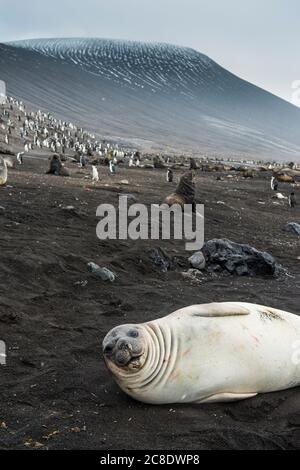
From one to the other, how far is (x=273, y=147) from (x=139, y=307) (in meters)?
140

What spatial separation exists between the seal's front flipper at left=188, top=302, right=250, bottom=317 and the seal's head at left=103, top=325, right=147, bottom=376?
0.58 meters

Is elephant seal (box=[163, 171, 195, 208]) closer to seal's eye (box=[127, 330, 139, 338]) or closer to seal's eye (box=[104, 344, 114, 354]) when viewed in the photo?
seal's eye (box=[127, 330, 139, 338])

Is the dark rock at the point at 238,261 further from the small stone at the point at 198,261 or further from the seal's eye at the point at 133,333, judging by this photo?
the seal's eye at the point at 133,333

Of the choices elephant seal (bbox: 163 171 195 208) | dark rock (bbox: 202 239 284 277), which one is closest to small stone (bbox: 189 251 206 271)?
dark rock (bbox: 202 239 284 277)

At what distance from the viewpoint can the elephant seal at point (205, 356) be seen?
4281mm

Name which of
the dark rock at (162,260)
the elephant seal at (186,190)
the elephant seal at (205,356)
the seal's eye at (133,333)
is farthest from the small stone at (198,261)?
the elephant seal at (186,190)

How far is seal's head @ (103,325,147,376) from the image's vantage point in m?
4.26

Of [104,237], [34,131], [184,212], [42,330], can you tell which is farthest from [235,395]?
[34,131]

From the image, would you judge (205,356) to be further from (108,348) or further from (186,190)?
(186,190)

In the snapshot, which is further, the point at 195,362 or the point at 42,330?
the point at 42,330

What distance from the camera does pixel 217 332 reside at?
4586 mm
